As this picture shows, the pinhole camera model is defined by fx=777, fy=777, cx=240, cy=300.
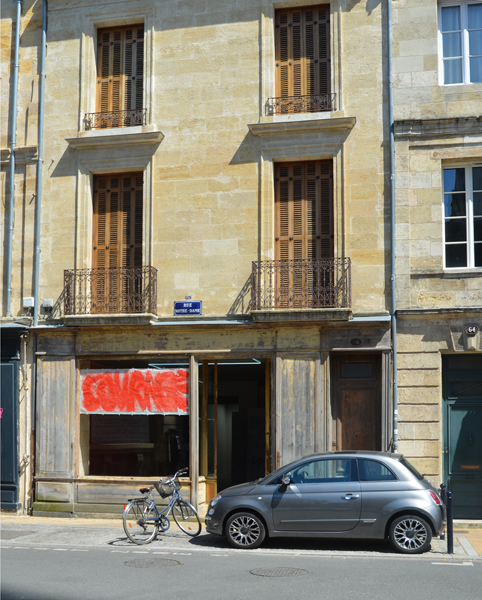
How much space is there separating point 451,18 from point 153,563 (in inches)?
460

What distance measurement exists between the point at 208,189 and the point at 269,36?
11.1ft

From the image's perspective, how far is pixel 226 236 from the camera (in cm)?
1565

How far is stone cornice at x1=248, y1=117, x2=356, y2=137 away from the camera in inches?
596

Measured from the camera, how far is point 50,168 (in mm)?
16719

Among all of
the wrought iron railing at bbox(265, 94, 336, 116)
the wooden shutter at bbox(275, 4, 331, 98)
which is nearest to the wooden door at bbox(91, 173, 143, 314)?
the wrought iron railing at bbox(265, 94, 336, 116)

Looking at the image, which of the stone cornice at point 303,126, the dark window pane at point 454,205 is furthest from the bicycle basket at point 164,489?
the dark window pane at point 454,205

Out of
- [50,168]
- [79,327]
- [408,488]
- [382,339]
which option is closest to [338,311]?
[382,339]

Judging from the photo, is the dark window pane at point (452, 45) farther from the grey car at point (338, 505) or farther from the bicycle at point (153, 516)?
the bicycle at point (153, 516)

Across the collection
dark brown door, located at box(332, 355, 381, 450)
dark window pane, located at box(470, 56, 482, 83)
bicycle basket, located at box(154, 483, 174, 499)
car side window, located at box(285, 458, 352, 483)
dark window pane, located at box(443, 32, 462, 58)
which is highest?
dark window pane, located at box(443, 32, 462, 58)

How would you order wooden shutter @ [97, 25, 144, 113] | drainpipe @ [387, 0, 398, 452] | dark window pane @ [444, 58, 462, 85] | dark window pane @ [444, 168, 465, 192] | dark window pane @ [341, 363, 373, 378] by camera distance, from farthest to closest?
1. wooden shutter @ [97, 25, 144, 113]
2. dark window pane @ [444, 58, 462, 85]
3. dark window pane @ [341, 363, 373, 378]
4. dark window pane @ [444, 168, 465, 192]
5. drainpipe @ [387, 0, 398, 452]

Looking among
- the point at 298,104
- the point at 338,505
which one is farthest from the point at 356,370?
the point at 298,104

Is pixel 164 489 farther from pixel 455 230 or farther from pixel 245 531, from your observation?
pixel 455 230

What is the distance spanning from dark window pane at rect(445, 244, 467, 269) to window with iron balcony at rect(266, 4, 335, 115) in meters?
3.81

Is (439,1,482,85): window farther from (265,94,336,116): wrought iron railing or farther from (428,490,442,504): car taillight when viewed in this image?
(428,490,442,504): car taillight
